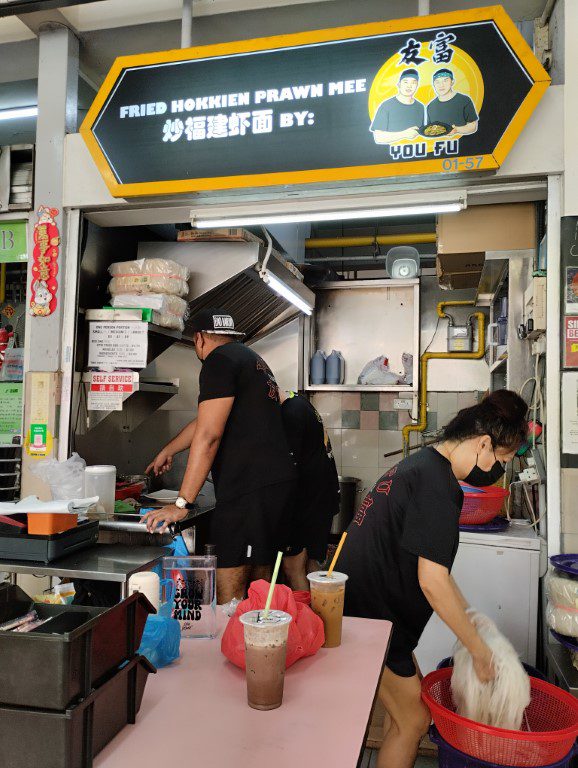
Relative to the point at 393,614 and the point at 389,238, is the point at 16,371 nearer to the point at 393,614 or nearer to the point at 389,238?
the point at 393,614

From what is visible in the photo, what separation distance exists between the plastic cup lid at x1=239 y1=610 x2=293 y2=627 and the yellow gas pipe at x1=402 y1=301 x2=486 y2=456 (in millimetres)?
4478

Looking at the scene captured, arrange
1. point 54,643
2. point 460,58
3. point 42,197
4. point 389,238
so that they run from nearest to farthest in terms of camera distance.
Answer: point 54,643 < point 460,58 < point 42,197 < point 389,238

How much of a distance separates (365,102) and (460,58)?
0.47m

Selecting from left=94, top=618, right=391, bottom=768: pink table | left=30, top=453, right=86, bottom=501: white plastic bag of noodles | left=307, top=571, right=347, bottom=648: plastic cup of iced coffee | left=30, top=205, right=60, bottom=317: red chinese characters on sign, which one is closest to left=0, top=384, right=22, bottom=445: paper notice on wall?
left=30, top=205, right=60, bottom=317: red chinese characters on sign

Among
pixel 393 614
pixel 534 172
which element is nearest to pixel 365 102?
pixel 534 172

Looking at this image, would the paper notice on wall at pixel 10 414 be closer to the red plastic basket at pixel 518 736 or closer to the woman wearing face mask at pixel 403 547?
the woman wearing face mask at pixel 403 547

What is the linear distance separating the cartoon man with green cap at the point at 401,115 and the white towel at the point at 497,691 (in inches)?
87.5

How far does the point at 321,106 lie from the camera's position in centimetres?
304

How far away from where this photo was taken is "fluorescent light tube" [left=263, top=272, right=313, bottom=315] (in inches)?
179

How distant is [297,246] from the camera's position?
19.4 feet

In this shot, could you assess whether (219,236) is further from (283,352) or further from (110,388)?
(283,352)

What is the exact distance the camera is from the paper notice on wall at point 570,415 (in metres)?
2.81

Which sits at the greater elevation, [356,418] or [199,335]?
[199,335]

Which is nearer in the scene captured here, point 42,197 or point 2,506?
point 2,506
